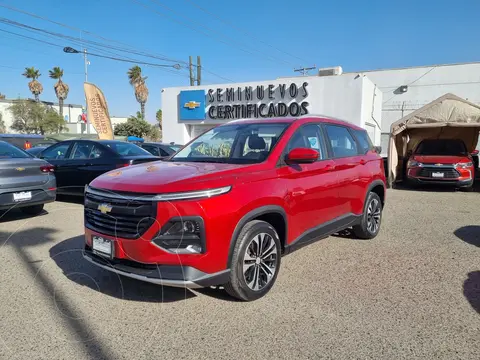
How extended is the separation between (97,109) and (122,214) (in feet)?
49.5

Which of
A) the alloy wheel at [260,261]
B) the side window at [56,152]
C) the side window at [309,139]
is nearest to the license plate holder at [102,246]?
the alloy wheel at [260,261]

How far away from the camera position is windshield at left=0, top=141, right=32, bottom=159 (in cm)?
684

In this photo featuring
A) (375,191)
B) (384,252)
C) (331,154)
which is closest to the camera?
(331,154)

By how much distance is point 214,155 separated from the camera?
443 centimetres

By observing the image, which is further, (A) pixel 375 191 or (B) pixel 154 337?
(A) pixel 375 191

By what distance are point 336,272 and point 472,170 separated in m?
9.24

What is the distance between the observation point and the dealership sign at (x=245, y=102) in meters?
22.2

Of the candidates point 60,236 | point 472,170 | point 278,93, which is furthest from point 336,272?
point 278,93

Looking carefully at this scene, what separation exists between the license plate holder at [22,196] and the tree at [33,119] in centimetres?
4873

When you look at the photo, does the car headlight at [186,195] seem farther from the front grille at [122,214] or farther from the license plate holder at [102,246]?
the license plate holder at [102,246]

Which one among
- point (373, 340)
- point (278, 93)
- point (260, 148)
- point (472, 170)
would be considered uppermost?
point (278, 93)

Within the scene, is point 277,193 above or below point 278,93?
below

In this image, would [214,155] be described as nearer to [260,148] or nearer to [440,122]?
[260,148]

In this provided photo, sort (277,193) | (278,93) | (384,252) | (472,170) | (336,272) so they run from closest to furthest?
Result: (277,193)
(336,272)
(384,252)
(472,170)
(278,93)
